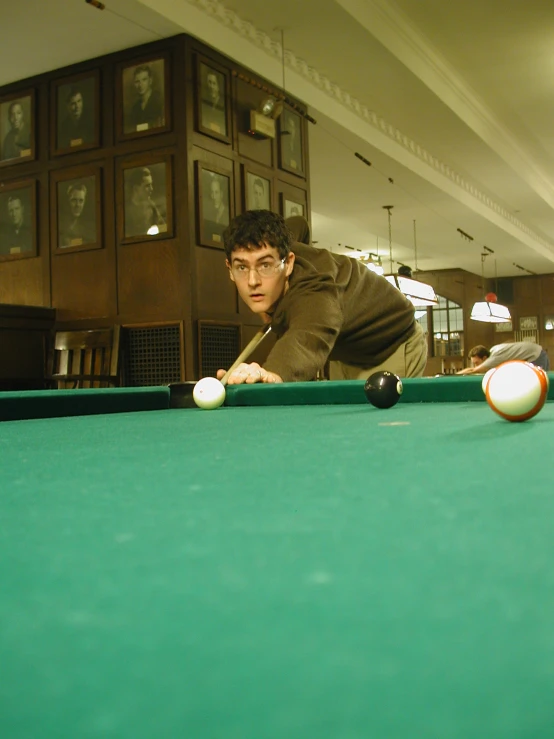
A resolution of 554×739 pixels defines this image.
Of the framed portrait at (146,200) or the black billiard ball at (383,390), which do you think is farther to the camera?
the framed portrait at (146,200)

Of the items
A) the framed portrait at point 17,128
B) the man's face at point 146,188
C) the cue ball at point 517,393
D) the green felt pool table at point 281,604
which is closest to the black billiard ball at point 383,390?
the cue ball at point 517,393

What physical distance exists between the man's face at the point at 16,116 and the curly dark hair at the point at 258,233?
11.6 ft

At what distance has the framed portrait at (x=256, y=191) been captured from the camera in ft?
19.0

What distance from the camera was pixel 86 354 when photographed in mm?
5492

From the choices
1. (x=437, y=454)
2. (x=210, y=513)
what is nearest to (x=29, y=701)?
(x=210, y=513)

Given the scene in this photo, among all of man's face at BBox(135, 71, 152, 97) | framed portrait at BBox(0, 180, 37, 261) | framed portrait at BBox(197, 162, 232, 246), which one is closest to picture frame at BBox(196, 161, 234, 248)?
framed portrait at BBox(197, 162, 232, 246)

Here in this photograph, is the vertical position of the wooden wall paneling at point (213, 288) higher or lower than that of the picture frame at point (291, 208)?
lower

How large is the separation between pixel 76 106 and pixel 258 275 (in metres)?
3.23

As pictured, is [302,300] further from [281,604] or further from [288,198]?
[288,198]

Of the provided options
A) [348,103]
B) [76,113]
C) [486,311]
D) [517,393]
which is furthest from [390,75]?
[486,311]

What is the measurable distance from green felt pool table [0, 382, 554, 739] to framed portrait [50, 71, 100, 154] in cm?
521

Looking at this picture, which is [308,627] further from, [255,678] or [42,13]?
[42,13]

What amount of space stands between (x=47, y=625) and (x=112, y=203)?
5.49 m

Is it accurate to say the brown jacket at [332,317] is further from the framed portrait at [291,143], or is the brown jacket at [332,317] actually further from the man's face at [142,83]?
the framed portrait at [291,143]
